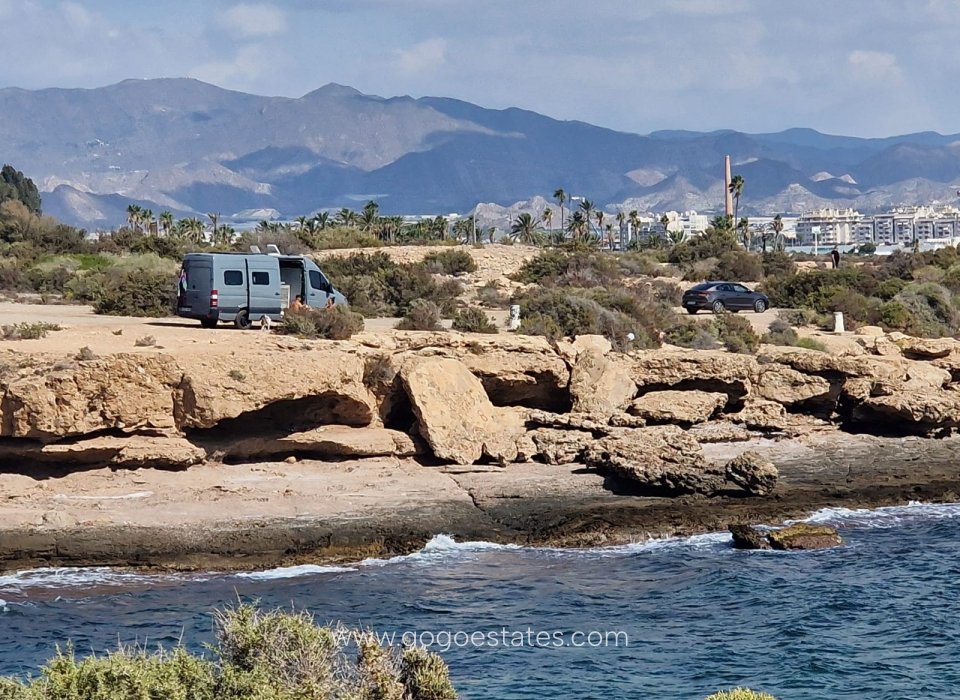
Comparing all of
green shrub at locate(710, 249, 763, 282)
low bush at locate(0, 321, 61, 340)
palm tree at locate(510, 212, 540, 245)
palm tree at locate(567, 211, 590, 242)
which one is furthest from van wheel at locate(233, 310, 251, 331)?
palm tree at locate(567, 211, 590, 242)

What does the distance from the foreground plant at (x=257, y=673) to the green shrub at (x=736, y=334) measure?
59.4 feet

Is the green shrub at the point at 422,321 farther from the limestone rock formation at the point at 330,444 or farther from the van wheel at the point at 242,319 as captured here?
the limestone rock formation at the point at 330,444

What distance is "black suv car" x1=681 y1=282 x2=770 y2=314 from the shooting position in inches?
1495

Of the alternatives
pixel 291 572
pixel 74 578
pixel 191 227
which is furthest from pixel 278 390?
pixel 191 227

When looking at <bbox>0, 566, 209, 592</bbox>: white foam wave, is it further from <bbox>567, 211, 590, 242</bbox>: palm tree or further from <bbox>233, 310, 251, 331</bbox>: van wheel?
<bbox>567, 211, 590, 242</bbox>: palm tree

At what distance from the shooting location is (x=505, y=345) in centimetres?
2288

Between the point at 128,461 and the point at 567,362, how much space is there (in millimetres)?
8079

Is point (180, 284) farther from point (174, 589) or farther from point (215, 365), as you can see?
point (174, 589)

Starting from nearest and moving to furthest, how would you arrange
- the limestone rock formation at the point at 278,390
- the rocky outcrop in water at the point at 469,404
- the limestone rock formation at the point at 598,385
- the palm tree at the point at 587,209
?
the rocky outcrop in water at the point at 469,404 < the limestone rock formation at the point at 278,390 < the limestone rock formation at the point at 598,385 < the palm tree at the point at 587,209

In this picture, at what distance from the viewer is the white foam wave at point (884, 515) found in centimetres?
1967

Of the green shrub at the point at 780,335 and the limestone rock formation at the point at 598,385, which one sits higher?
the green shrub at the point at 780,335

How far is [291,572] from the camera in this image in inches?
667

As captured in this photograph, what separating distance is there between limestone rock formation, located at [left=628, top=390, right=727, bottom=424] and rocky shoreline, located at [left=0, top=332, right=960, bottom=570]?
0.13ft

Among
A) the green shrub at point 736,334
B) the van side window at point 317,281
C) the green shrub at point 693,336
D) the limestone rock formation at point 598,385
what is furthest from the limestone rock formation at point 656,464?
the van side window at point 317,281
